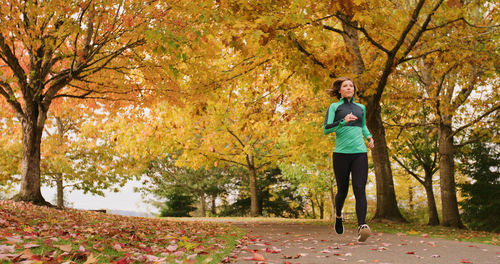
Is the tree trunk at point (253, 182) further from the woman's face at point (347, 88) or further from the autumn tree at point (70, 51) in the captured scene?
the woman's face at point (347, 88)

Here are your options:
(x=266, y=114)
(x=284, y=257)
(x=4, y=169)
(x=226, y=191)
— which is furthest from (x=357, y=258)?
(x=226, y=191)

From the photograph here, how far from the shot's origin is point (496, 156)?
17656mm

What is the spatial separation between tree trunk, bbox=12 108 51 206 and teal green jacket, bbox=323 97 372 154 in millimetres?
9314

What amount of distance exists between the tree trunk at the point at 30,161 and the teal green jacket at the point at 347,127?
9314 millimetres

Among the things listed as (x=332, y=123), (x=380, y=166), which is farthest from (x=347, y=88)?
(x=380, y=166)

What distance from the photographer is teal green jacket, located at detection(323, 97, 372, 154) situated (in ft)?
16.6

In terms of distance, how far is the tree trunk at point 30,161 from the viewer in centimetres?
1059

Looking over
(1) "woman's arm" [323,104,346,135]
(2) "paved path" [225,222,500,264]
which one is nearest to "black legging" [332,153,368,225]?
(1) "woman's arm" [323,104,346,135]

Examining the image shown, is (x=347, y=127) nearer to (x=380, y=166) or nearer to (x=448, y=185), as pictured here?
(x=380, y=166)

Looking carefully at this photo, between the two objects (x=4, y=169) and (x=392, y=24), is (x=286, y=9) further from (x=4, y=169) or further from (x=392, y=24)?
(x=4, y=169)

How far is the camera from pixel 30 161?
10664 millimetres

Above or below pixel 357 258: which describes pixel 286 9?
above

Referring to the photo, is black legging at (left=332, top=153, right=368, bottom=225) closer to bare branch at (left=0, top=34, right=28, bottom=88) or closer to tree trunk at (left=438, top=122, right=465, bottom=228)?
bare branch at (left=0, top=34, right=28, bottom=88)

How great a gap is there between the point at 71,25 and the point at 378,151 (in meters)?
8.56
